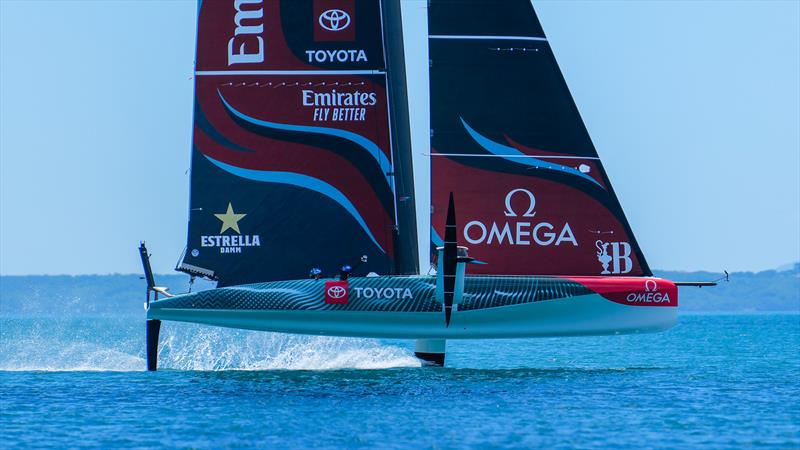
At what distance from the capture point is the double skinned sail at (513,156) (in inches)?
1129

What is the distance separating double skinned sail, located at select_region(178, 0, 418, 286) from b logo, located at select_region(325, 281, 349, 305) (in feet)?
3.97

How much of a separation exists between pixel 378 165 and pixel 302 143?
5.32ft

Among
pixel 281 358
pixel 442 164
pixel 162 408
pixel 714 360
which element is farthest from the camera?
pixel 714 360

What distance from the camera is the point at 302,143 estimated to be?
29281mm

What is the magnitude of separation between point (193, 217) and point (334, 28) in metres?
4.85

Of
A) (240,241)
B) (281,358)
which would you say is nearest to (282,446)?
(240,241)

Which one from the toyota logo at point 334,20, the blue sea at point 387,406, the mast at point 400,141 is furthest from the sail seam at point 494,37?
the blue sea at point 387,406

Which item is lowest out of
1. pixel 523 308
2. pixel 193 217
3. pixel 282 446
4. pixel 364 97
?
pixel 282 446

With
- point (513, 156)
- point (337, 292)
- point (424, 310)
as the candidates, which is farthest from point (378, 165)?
point (424, 310)

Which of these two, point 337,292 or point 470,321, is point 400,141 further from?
point 470,321

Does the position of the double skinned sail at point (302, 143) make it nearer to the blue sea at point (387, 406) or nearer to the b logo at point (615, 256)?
the blue sea at point (387, 406)

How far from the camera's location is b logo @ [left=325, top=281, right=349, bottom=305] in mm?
27766

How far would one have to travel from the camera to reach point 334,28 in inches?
1149

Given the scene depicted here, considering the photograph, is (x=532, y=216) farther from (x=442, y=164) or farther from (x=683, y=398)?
(x=683, y=398)
